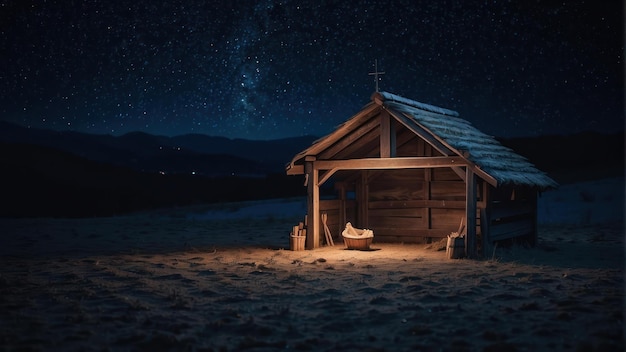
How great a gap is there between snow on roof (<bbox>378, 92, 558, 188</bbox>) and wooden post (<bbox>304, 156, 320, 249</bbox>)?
2.74 metres

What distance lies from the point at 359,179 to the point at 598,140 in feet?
199

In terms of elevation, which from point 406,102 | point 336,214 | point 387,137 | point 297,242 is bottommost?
point 297,242

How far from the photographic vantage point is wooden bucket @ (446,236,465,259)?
Answer: 12945 mm

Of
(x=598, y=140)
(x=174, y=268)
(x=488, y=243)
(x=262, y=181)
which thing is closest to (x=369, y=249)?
(x=488, y=243)

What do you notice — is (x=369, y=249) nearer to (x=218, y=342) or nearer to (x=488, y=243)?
(x=488, y=243)

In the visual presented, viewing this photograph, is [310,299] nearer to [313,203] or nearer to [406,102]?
[313,203]

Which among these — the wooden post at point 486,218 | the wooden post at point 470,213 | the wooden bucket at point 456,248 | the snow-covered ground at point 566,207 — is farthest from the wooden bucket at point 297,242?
the snow-covered ground at point 566,207

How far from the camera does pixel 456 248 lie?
12953 millimetres

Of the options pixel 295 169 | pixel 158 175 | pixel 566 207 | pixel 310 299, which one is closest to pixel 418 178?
pixel 295 169

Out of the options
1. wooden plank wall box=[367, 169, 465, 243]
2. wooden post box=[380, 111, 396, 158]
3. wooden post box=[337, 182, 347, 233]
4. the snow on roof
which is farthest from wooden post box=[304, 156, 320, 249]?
the snow on roof

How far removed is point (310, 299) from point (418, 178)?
8.57 m

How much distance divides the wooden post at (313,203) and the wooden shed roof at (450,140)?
13.4 inches

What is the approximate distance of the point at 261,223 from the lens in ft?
81.8

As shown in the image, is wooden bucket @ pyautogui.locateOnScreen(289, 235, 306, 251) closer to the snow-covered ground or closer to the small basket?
the small basket
